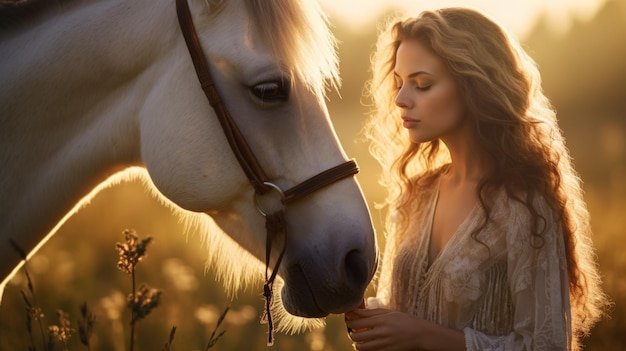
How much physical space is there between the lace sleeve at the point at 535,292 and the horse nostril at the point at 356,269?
412 mm

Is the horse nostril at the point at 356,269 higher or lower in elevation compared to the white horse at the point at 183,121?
lower

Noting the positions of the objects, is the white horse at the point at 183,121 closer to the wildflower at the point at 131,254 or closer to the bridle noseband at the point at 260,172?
the bridle noseband at the point at 260,172

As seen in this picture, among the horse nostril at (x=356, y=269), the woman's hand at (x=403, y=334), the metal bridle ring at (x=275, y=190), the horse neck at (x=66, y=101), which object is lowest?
the woman's hand at (x=403, y=334)

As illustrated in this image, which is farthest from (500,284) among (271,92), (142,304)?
(142,304)

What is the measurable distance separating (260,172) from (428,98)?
2.37 ft

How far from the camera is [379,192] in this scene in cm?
953

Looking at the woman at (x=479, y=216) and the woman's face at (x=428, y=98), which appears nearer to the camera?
the woman at (x=479, y=216)

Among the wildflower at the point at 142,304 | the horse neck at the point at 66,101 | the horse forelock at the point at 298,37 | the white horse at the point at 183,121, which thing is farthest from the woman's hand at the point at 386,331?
the horse neck at the point at 66,101

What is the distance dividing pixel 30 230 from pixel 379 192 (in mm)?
7706

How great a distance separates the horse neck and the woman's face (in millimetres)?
909

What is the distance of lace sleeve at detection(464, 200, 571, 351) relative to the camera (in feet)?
6.48

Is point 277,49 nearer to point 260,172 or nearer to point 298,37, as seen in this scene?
point 298,37

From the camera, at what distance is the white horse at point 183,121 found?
6.54 feet

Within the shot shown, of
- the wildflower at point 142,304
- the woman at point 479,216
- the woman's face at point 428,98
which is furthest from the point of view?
the woman's face at point 428,98
